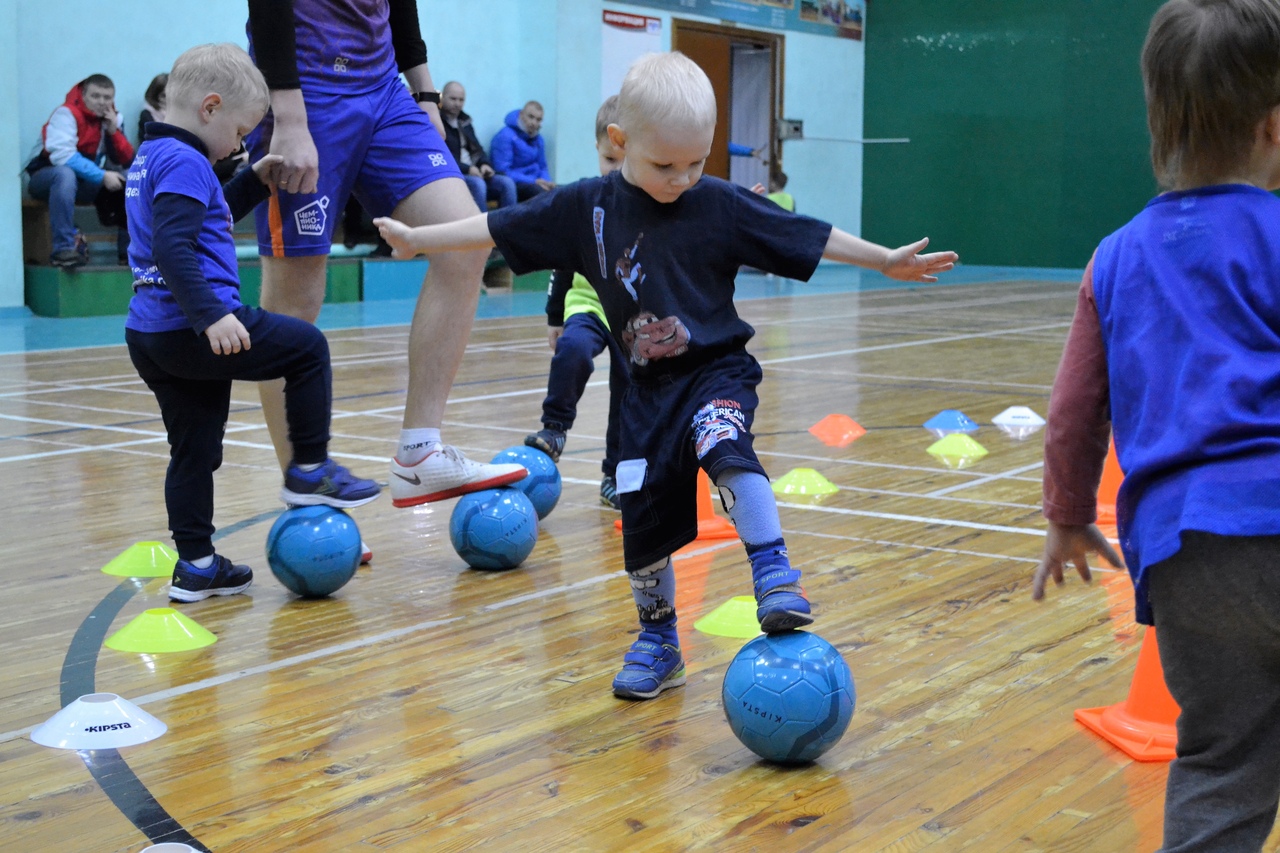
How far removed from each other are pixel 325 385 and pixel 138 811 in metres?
1.39

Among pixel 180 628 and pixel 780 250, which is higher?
pixel 780 250

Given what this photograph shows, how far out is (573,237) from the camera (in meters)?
2.67

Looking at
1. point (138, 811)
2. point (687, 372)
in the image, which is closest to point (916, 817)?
point (687, 372)

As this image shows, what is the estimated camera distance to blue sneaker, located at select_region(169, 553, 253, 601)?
11.0 feet

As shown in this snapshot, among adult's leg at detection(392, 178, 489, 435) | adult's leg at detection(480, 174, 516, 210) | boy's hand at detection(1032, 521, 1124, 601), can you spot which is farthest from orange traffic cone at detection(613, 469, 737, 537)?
adult's leg at detection(480, 174, 516, 210)

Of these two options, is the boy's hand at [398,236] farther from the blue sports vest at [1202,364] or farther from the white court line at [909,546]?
the white court line at [909,546]

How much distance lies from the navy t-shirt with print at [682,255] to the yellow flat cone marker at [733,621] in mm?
757

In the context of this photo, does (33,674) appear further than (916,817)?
Yes

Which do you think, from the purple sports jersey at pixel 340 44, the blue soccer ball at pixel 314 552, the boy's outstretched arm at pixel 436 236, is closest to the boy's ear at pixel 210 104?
the purple sports jersey at pixel 340 44

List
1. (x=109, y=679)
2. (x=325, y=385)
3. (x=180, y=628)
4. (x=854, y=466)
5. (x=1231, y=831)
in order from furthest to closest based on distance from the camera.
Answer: (x=854, y=466) < (x=325, y=385) < (x=180, y=628) < (x=109, y=679) < (x=1231, y=831)

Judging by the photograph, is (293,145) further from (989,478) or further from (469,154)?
(469,154)

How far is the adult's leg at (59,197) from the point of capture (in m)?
10.2

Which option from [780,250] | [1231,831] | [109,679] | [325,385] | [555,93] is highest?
[555,93]

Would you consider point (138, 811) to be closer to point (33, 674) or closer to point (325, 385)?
point (33, 674)
